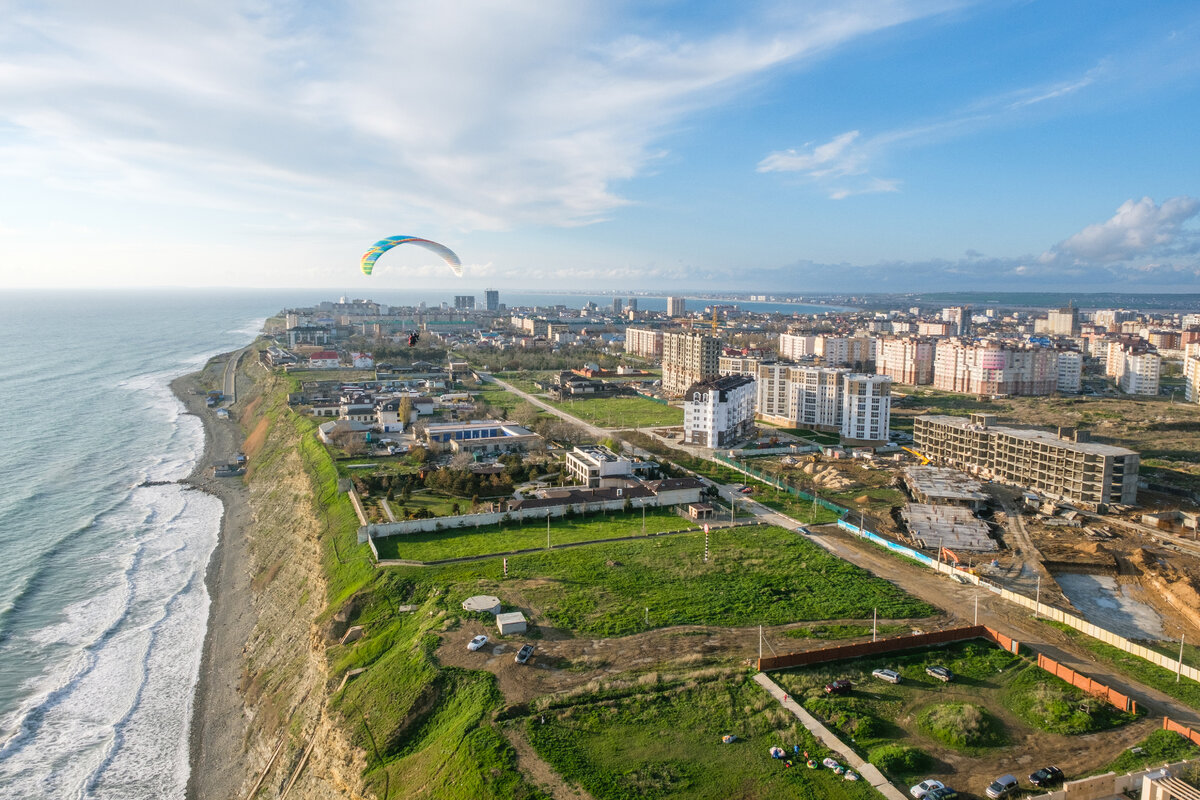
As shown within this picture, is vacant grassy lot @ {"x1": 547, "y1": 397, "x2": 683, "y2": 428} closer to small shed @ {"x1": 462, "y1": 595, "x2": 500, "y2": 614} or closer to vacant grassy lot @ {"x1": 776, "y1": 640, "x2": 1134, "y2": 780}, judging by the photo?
small shed @ {"x1": 462, "y1": 595, "x2": 500, "y2": 614}

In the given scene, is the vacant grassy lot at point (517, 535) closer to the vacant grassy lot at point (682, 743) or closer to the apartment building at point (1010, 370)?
the vacant grassy lot at point (682, 743)

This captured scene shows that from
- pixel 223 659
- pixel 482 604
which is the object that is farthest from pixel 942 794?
pixel 223 659

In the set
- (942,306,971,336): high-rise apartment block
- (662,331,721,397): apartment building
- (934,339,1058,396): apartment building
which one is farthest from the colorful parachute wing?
(942,306,971,336): high-rise apartment block

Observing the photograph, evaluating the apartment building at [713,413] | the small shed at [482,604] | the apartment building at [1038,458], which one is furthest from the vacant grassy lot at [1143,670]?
the apartment building at [713,413]

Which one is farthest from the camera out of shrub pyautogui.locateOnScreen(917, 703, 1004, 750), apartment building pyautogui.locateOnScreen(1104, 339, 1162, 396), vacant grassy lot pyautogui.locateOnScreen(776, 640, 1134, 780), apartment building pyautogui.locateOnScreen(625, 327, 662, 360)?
apartment building pyautogui.locateOnScreen(625, 327, 662, 360)

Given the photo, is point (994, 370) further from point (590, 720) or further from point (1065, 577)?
point (590, 720)

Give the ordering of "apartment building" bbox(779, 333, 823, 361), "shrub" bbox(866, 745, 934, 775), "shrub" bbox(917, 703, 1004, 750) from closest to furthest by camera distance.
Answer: "shrub" bbox(866, 745, 934, 775)
"shrub" bbox(917, 703, 1004, 750)
"apartment building" bbox(779, 333, 823, 361)

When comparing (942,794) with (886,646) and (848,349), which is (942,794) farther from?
(848,349)

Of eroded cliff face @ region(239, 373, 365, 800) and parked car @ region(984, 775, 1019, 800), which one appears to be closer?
parked car @ region(984, 775, 1019, 800)
